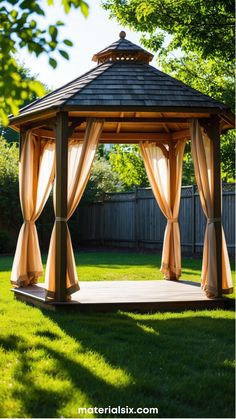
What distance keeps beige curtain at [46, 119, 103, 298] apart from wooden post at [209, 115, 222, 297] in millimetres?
1597

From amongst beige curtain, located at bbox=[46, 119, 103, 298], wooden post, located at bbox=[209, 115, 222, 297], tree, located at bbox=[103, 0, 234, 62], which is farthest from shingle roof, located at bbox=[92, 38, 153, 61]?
wooden post, located at bbox=[209, 115, 222, 297]

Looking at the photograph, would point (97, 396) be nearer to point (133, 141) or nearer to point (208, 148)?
point (208, 148)

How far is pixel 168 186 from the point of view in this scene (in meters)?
10.2

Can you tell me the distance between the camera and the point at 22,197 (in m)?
8.86

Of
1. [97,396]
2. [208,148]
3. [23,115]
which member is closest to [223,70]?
[208,148]

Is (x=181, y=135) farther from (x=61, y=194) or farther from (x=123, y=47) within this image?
(x=61, y=194)

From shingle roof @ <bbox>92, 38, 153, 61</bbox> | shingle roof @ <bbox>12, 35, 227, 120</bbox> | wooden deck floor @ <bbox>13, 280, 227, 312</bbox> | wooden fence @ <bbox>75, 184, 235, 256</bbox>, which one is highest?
shingle roof @ <bbox>92, 38, 153, 61</bbox>

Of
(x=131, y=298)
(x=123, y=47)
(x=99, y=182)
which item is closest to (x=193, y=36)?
(x=123, y=47)

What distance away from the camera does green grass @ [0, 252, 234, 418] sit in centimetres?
406

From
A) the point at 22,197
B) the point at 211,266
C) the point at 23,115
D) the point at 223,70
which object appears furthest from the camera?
A: the point at 223,70

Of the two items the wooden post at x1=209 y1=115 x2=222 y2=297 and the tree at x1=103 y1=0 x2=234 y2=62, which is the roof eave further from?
the tree at x1=103 y1=0 x2=234 y2=62

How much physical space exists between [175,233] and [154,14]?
4241 millimetres

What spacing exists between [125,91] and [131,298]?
9.48 feet

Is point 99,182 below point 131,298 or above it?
above
